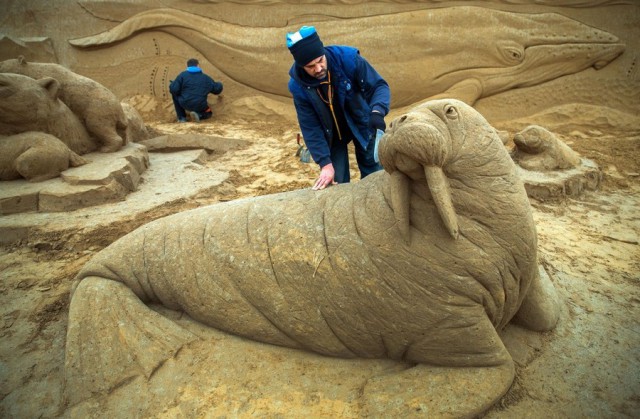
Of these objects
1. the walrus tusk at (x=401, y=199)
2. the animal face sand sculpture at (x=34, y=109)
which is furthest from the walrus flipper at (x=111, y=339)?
the animal face sand sculpture at (x=34, y=109)

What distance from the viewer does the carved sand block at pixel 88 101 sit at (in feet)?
15.3

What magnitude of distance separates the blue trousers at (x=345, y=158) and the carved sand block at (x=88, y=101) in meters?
3.26

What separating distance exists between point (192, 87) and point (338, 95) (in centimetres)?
538

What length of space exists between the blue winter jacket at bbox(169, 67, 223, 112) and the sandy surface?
2371mm

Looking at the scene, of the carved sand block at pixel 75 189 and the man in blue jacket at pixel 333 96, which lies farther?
the carved sand block at pixel 75 189

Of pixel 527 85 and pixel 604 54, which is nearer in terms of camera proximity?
pixel 604 54

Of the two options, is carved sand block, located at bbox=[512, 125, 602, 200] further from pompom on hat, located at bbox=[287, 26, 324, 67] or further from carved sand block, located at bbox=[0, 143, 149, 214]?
carved sand block, located at bbox=[0, 143, 149, 214]

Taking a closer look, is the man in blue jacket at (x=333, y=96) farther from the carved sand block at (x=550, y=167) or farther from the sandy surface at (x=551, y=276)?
the carved sand block at (x=550, y=167)

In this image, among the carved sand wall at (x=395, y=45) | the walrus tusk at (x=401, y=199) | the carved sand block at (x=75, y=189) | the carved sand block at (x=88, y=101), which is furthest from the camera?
the carved sand wall at (x=395, y=45)

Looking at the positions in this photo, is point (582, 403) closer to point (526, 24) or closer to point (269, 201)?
point (269, 201)

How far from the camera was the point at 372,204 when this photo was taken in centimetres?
178

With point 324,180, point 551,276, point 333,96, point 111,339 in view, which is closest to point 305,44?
point 333,96

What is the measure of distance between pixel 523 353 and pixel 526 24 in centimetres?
639

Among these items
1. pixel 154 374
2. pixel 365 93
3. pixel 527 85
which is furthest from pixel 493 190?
pixel 527 85
